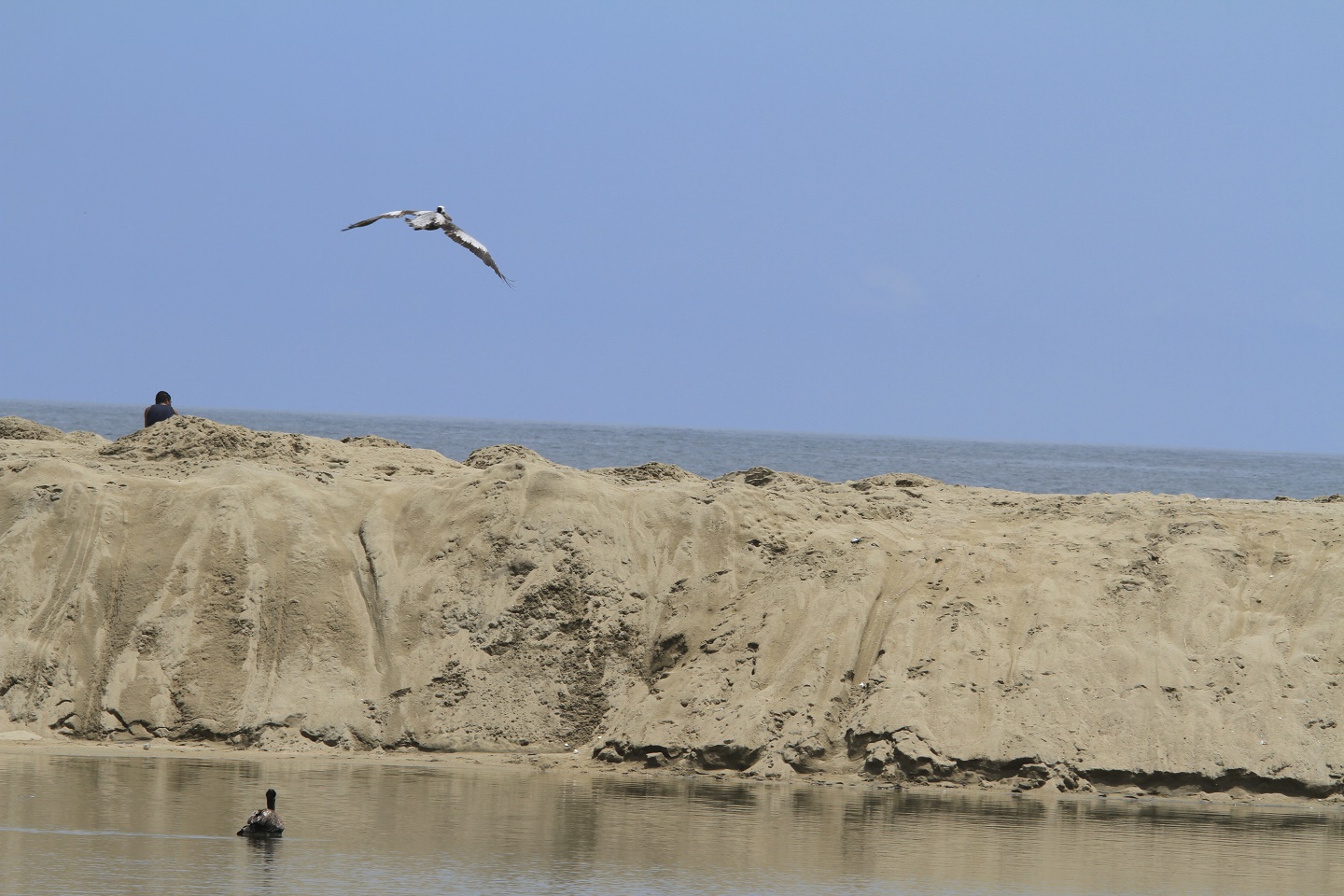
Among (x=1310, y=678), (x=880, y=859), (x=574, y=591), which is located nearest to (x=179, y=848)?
(x=880, y=859)

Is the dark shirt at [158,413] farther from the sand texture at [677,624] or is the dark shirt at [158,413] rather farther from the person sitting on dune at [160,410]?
the sand texture at [677,624]

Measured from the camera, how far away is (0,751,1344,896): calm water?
33.5ft

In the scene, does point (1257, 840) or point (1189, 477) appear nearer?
point (1257, 840)

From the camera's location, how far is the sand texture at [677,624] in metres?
14.6

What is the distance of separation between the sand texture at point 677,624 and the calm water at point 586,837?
0.72m

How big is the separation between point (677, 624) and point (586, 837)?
475 centimetres

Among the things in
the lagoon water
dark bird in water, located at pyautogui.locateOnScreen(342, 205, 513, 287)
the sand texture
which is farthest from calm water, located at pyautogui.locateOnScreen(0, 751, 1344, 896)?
dark bird in water, located at pyautogui.locateOnScreen(342, 205, 513, 287)

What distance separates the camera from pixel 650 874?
10.5m

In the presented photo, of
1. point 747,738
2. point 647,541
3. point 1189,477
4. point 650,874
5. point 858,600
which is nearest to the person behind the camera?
point 650,874

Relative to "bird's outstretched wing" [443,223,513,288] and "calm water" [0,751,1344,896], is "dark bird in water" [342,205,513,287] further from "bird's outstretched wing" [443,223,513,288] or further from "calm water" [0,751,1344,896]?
"calm water" [0,751,1344,896]

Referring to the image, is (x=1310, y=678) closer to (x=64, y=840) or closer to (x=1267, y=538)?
(x=1267, y=538)

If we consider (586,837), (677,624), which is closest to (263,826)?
(586,837)

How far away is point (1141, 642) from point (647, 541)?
5252 mm

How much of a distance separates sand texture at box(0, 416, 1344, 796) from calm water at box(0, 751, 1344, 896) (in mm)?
724
